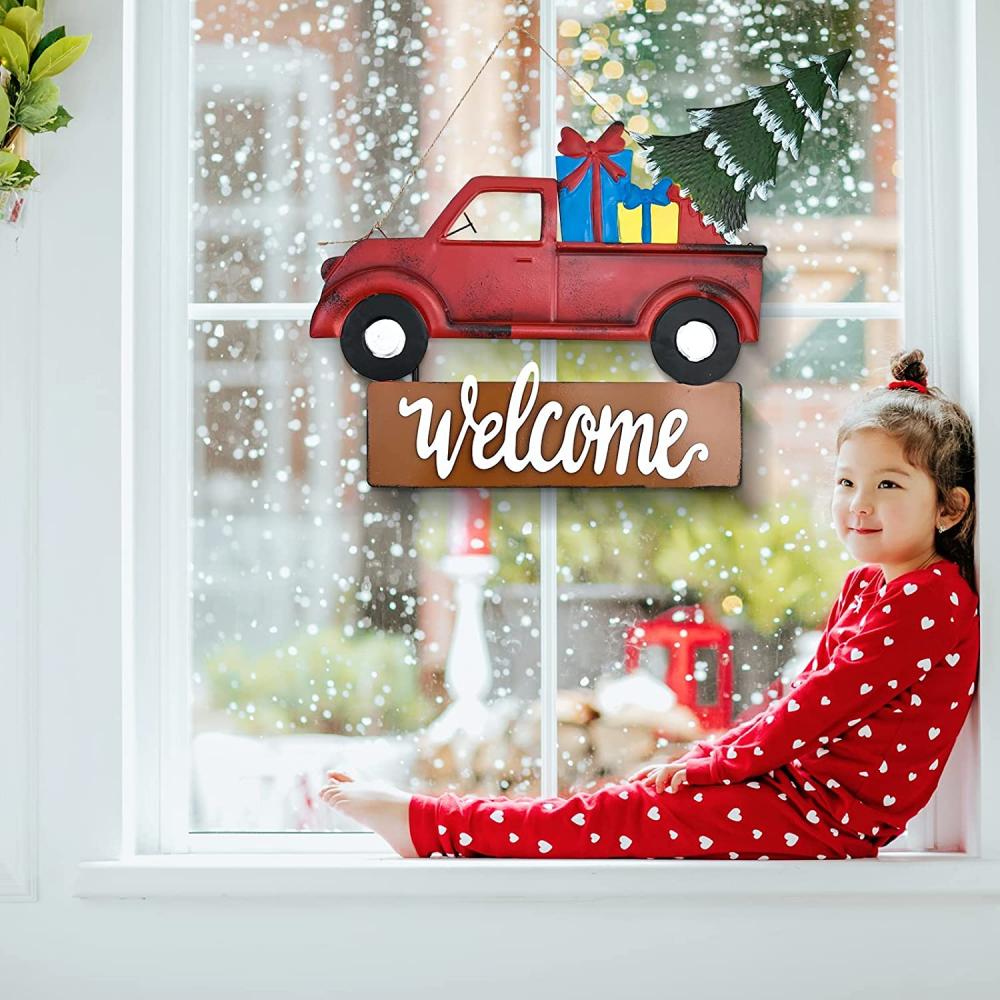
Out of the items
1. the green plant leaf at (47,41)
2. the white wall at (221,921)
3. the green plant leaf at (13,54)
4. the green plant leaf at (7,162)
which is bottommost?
the white wall at (221,921)

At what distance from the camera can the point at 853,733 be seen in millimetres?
1307

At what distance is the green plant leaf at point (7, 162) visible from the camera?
127 centimetres

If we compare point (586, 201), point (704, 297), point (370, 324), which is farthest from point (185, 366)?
point (704, 297)

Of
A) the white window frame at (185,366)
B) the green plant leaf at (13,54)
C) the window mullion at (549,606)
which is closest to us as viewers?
the green plant leaf at (13,54)

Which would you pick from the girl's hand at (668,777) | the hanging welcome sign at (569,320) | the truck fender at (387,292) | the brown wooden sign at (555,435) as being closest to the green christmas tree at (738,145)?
the hanging welcome sign at (569,320)

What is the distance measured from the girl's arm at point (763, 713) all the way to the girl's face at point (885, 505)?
74mm

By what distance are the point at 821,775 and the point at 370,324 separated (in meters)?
0.82

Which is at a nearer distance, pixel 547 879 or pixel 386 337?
pixel 547 879

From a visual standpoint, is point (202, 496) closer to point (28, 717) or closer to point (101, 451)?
point (101, 451)

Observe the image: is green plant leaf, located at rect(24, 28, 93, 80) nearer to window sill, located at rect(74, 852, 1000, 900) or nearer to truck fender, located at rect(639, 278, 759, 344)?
truck fender, located at rect(639, 278, 759, 344)

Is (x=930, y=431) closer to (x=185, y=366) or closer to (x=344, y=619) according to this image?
(x=344, y=619)

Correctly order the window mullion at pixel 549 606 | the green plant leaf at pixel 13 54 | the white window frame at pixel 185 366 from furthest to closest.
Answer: the window mullion at pixel 549 606 < the white window frame at pixel 185 366 < the green plant leaf at pixel 13 54

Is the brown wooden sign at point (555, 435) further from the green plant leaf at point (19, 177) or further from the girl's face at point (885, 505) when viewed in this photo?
the green plant leaf at point (19, 177)

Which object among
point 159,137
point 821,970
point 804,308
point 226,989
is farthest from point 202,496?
point 821,970
